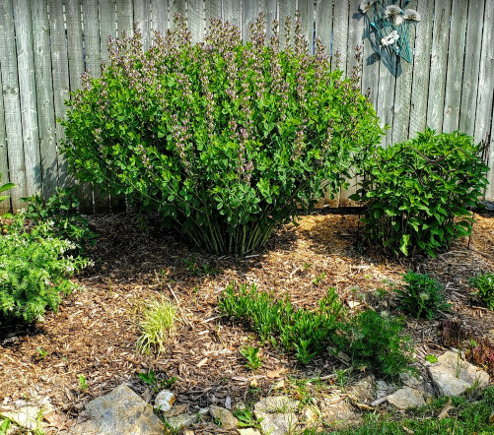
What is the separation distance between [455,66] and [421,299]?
297cm

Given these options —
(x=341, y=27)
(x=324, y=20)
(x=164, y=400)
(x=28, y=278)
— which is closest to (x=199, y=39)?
(x=324, y=20)

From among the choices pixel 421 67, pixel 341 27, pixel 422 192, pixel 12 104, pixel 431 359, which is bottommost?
pixel 431 359

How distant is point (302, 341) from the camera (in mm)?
3328

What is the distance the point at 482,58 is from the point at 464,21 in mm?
430

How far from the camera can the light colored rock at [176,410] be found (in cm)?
296

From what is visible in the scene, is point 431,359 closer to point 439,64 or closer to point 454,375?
point 454,375

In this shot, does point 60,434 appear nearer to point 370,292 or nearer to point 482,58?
point 370,292

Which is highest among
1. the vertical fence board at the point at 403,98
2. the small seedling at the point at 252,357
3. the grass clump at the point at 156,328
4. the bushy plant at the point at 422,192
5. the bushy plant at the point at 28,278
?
the vertical fence board at the point at 403,98

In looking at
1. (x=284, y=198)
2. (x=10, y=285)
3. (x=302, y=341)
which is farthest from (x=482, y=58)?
(x=10, y=285)

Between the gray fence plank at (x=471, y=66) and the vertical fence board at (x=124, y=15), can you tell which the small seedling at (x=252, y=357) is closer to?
the vertical fence board at (x=124, y=15)

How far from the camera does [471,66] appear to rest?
18.6 ft

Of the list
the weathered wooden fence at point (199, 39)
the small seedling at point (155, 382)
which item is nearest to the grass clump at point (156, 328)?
the small seedling at point (155, 382)

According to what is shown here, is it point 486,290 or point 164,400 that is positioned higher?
point 486,290

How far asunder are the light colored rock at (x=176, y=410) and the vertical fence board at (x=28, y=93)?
3.10m
